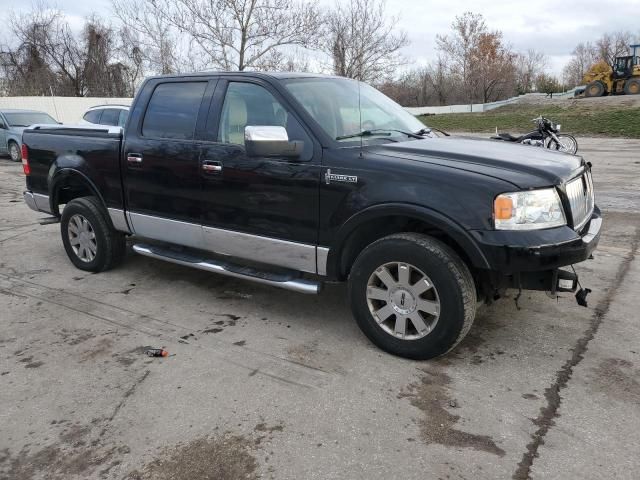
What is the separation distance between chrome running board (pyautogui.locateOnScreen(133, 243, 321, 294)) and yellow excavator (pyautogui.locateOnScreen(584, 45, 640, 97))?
4009 cm

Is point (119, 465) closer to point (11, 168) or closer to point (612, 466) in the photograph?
point (612, 466)

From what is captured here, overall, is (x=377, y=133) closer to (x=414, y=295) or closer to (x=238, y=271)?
(x=414, y=295)

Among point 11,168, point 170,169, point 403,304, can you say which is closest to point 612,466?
point 403,304

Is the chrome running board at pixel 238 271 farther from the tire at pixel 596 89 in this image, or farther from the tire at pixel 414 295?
the tire at pixel 596 89

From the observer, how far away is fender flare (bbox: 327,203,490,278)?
3.27 m

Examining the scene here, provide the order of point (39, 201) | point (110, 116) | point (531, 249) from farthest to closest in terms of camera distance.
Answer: point (110, 116) → point (39, 201) → point (531, 249)

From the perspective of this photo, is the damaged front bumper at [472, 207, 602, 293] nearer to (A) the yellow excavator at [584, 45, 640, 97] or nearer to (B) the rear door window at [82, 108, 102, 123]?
(B) the rear door window at [82, 108, 102, 123]

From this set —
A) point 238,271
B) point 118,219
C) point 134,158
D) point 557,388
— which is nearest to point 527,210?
point 557,388

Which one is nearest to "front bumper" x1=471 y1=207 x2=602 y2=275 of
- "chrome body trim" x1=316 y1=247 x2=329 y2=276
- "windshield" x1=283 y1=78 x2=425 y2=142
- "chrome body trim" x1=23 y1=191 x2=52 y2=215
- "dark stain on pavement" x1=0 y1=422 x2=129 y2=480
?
"chrome body trim" x1=316 y1=247 x2=329 y2=276

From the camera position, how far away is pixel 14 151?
15859 millimetres

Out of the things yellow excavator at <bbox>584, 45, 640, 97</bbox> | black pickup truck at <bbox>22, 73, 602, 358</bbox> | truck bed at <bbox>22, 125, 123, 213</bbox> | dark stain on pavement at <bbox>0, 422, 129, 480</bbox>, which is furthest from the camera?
yellow excavator at <bbox>584, 45, 640, 97</bbox>

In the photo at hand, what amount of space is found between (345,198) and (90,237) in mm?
3132

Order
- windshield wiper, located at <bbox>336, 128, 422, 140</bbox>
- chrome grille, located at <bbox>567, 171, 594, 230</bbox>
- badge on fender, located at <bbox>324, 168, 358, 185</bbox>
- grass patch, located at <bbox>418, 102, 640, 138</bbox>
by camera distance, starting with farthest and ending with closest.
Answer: grass patch, located at <bbox>418, 102, 640, 138</bbox>, windshield wiper, located at <bbox>336, 128, 422, 140</bbox>, badge on fender, located at <bbox>324, 168, 358, 185</bbox>, chrome grille, located at <bbox>567, 171, 594, 230</bbox>

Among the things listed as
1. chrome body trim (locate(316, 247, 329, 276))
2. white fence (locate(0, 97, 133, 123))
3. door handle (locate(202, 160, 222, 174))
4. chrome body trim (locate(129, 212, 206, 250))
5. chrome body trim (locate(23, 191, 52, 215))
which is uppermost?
white fence (locate(0, 97, 133, 123))
